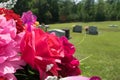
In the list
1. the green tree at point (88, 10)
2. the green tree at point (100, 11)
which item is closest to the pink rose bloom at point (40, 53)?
the green tree at point (100, 11)

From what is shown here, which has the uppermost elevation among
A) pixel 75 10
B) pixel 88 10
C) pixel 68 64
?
pixel 68 64

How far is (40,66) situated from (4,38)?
0.51 ft

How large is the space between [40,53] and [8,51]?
12 cm

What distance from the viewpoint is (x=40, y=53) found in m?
1.25

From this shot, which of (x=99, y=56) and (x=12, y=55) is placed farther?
(x=99, y=56)

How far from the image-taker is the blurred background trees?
7194cm

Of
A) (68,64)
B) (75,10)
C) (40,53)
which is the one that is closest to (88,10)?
(75,10)

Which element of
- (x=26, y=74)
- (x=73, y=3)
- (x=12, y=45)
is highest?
(x=12, y=45)

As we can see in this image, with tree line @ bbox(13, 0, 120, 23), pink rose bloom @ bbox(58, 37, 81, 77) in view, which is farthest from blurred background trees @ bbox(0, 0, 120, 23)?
pink rose bloom @ bbox(58, 37, 81, 77)

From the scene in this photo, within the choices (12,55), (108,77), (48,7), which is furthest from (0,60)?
(48,7)

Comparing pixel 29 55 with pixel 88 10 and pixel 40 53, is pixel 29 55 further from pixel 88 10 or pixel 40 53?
pixel 88 10

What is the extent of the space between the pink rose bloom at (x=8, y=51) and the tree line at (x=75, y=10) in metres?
67.1

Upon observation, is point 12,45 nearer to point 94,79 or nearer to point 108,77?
point 94,79

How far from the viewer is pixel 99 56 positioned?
53.9 ft
